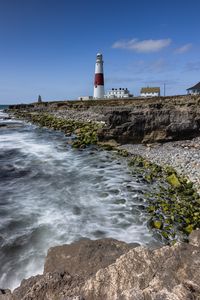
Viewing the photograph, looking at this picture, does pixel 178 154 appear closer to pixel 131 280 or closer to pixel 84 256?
pixel 84 256

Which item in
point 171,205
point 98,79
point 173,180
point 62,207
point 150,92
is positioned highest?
point 98,79

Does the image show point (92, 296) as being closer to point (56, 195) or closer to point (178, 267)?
point (178, 267)

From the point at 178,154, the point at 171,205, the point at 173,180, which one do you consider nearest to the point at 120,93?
the point at 178,154

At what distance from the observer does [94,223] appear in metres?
7.57

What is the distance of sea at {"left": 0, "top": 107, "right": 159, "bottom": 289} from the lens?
6270mm

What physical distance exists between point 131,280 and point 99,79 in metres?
67.3

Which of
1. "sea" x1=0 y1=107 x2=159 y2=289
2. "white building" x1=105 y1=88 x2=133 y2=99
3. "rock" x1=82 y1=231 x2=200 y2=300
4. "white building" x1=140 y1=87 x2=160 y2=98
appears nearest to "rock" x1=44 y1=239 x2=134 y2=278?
"rock" x1=82 y1=231 x2=200 y2=300

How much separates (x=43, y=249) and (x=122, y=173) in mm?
6093

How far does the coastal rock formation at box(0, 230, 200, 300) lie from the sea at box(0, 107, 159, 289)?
2.59 metres

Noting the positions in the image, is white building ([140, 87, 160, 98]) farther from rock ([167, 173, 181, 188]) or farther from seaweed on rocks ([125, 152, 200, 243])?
rock ([167, 173, 181, 188])

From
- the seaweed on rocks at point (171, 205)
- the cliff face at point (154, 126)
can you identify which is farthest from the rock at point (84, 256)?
the cliff face at point (154, 126)

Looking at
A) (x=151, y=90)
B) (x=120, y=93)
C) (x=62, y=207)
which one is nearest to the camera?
(x=62, y=207)

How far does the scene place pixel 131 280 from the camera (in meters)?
2.80

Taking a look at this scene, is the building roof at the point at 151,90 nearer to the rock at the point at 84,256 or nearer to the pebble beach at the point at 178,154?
the pebble beach at the point at 178,154
